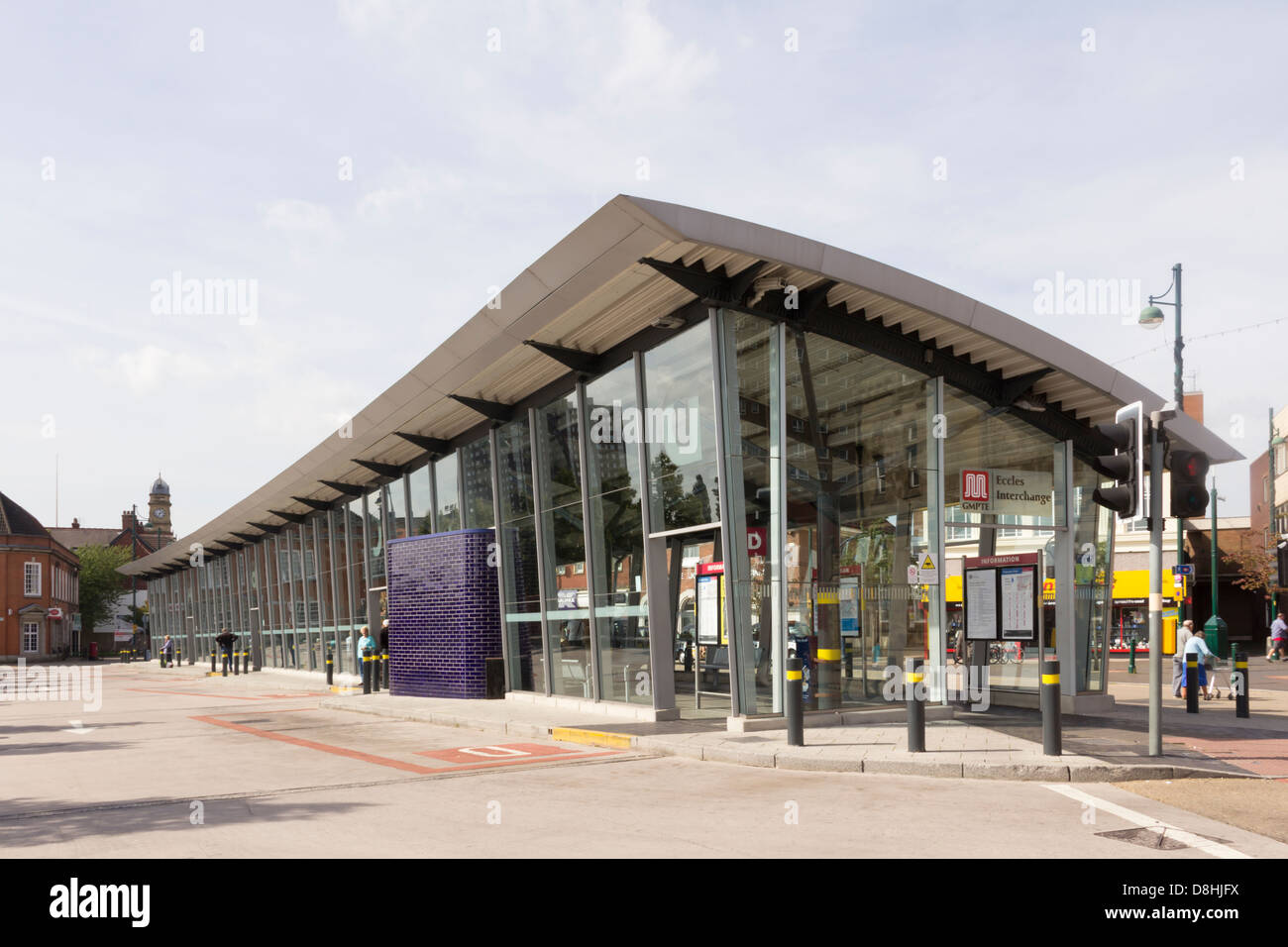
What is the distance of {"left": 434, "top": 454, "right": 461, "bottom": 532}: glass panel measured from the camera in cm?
2328

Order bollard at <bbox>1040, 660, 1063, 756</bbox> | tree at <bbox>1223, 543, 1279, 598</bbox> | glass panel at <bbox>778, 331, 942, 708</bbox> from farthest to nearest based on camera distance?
tree at <bbox>1223, 543, 1279, 598</bbox>
glass panel at <bbox>778, 331, 942, 708</bbox>
bollard at <bbox>1040, 660, 1063, 756</bbox>

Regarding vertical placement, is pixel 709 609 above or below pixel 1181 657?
above

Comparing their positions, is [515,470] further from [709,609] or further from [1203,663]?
[1203,663]

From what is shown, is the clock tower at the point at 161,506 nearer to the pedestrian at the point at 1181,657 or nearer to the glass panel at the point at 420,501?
the glass panel at the point at 420,501

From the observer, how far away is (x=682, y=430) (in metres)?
14.5

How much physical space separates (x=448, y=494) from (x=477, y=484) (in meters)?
1.92

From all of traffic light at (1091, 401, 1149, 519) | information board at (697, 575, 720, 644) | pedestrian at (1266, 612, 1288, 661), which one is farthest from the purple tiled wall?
pedestrian at (1266, 612, 1288, 661)

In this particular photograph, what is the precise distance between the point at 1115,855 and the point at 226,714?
17963 millimetres
